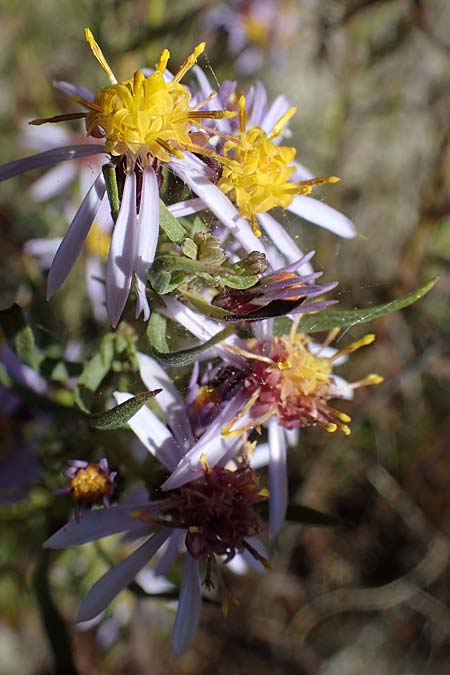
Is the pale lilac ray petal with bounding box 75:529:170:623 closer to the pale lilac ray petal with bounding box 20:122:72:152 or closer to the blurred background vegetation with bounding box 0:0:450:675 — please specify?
the blurred background vegetation with bounding box 0:0:450:675

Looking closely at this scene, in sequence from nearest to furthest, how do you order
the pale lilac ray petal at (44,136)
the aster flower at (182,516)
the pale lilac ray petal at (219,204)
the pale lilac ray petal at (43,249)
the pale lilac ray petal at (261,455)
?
the pale lilac ray petal at (219,204)
the aster flower at (182,516)
the pale lilac ray petal at (261,455)
the pale lilac ray petal at (43,249)
the pale lilac ray petal at (44,136)

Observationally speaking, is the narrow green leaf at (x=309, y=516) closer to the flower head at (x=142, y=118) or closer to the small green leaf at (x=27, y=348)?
the small green leaf at (x=27, y=348)

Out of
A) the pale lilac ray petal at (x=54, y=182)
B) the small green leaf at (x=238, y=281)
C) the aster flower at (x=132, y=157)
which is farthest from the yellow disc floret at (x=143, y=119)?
the pale lilac ray petal at (x=54, y=182)

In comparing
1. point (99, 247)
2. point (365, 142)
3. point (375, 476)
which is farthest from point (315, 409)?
point (365, 142)

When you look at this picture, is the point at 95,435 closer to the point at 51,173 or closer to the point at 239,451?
the point at 239,451

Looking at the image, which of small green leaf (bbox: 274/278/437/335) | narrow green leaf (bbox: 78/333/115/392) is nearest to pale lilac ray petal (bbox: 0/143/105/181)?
narrow green leaf (bbox: 78/333/115/392)

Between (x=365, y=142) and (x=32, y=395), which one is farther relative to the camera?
(x=365, y=142)

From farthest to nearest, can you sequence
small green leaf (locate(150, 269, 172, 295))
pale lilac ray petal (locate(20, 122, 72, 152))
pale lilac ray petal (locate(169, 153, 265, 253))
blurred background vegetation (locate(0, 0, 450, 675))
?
pale lilac ray petal (locate(20, 122, 72, 152)), blurred background vegetation (locate(0, 0, 450, 675)), pale lilac ray petal (locate(169, 153, 265, 253)), small green leaf (locate(150, 269, 172, 295))
